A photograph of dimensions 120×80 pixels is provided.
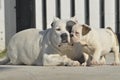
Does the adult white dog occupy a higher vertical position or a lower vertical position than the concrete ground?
higher

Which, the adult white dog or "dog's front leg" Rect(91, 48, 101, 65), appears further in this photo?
the adult white dog

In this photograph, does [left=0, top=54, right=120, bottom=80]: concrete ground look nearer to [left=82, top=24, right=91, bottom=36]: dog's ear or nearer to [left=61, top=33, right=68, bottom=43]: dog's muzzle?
[left=61, top=33, right=68, bottom=43]: dog's muzzle

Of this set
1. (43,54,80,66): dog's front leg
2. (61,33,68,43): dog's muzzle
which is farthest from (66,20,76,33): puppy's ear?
(43,54,80,66): dog's front leg

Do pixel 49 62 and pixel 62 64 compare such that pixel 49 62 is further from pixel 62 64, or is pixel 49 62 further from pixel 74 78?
pixel 74 78

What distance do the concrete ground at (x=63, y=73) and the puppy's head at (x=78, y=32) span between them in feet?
1.43

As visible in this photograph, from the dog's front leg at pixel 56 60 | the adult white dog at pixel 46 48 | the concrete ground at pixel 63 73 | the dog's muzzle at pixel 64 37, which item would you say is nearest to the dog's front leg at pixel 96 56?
the concrete ground at pixel 63 73

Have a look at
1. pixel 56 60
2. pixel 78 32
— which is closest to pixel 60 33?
pixel 78 32

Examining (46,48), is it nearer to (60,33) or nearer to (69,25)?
(60,33)

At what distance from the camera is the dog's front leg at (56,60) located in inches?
325

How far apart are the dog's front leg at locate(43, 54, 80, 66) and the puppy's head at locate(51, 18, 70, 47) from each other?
0.78 ft

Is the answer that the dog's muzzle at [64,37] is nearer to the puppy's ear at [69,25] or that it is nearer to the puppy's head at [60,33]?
the puppy's head at [60,33]

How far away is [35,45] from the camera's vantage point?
873 cm

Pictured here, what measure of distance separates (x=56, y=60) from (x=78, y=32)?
0.68 meters

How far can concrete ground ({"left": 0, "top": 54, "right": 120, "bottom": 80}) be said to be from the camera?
7.16m
